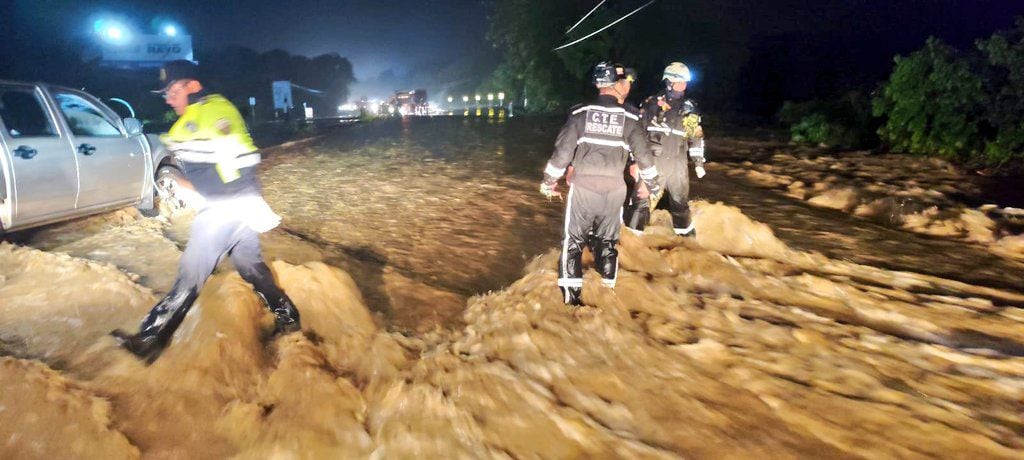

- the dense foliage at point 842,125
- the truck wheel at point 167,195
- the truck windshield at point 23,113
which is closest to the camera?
the truck windshield at point 23,113

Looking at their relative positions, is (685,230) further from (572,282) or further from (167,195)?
(167,195)

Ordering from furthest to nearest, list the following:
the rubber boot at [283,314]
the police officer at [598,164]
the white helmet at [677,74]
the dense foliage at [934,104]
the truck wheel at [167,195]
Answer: the dense foliage at [934,104] < the truck wheel at [167,195] < the white helmet at [677,74] < the police officer at [598,164] < the rubber boot at [283,314]

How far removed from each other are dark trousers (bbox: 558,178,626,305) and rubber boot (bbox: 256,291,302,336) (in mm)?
1853

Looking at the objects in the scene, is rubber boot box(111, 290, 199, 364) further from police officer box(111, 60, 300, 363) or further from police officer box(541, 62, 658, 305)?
police officer box(541, 62, 658, 305)

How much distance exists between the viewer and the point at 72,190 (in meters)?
5.70

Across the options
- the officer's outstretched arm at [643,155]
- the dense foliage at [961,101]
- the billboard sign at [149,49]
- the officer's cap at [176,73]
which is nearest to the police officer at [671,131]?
the officer's outstretched arm at [643,155]

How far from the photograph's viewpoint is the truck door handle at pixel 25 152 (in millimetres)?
5137

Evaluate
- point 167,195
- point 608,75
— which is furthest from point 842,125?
point 167,195

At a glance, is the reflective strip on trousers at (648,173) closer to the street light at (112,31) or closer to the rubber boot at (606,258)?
the rubber boot at (606,258)

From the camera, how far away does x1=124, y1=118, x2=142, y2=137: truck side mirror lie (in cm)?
629

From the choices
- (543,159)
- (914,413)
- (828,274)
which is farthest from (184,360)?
(543,159)

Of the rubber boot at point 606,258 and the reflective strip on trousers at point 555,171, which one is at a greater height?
the reflective strip on trousers at point 555,171

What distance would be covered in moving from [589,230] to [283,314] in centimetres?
217

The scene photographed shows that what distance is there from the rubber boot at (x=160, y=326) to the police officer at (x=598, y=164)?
8.17ft
